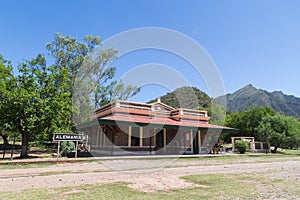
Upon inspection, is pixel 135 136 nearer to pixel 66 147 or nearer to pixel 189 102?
pixel 66 147

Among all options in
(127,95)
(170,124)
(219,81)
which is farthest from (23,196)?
(127,95)

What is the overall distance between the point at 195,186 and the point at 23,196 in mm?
4189

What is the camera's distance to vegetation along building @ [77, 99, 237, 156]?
58.4 ft

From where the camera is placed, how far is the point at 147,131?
19.5 meters

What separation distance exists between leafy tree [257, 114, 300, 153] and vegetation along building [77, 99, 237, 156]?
7.57 m

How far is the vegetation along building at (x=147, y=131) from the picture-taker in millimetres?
17797

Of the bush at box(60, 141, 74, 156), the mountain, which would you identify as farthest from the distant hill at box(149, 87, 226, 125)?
the mountain

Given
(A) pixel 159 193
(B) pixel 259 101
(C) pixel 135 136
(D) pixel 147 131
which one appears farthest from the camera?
(B) pixel 259 101

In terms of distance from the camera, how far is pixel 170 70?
16641 millimetres

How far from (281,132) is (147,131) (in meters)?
17.4

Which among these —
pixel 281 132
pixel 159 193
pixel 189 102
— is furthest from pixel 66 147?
pixel 189 102

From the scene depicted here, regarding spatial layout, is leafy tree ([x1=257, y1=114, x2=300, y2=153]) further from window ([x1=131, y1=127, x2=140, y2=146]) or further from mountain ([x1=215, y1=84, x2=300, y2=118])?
mountain ([x1=215, y1=84, x2=300, y2=118])

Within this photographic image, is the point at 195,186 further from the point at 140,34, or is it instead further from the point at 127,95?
the point at 127,95

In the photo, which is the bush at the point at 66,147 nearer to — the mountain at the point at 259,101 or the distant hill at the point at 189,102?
the distant hill at the point at 189,102
